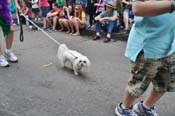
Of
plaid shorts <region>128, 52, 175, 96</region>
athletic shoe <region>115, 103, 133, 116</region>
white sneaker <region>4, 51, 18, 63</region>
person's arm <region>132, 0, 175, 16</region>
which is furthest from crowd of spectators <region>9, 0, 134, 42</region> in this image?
person's arm <region>132, 0, 175, 16</region>

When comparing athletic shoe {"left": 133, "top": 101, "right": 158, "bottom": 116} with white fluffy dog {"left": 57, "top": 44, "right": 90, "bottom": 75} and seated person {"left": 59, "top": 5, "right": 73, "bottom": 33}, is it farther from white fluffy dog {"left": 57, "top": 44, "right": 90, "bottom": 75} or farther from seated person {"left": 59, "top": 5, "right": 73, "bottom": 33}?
seated person {"left": 59, "top": 5, "right": 73, "bottom": 33}

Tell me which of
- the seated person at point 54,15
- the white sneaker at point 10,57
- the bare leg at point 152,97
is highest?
the bare leg at point 152,97

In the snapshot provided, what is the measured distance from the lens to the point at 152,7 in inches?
109

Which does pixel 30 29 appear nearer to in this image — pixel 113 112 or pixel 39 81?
pixel 39 81

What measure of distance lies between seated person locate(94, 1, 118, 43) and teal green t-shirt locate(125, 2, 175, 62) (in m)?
5.54

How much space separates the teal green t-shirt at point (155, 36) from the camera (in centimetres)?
312

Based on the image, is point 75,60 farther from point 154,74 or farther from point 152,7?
point 152,7

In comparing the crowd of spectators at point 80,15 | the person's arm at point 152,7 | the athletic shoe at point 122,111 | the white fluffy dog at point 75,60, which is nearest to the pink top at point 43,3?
the crowd of spectators at point 80,15

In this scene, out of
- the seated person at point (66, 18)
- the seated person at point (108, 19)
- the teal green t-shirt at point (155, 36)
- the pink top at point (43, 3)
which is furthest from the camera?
the pink top at point (43, 3)

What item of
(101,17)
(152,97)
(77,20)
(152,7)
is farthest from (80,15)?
(152,7)

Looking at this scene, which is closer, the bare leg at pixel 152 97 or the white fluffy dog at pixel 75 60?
the bare leg at pixel 152 97

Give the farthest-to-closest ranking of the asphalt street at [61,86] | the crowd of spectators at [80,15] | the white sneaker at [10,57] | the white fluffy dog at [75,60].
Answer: the crowd of spectators at [80,15]
the white sneaker at [10,57]
the white fluffy dog at [75,60]
the asphalt street at [61,86]

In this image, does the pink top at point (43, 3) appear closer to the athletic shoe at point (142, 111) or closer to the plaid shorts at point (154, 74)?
the athletic shoe at point (142, 111)

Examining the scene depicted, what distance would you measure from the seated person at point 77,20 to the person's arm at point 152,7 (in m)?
7.01
